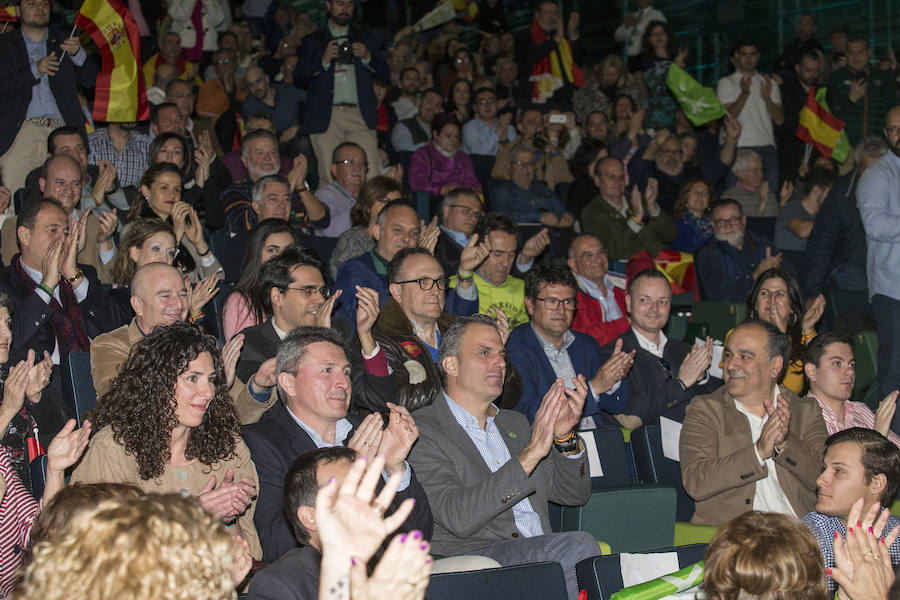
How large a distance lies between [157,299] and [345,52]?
13.7 ft

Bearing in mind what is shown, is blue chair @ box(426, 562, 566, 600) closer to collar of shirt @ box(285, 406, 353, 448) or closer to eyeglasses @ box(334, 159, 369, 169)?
collar of shirt @ box(285, 406, 353, 448)

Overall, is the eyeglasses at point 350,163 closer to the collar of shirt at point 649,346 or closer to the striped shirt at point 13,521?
the collar of shirt at point 649,346

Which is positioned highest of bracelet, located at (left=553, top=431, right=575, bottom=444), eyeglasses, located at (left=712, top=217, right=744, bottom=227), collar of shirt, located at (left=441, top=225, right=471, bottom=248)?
collar of shirt, located at (left=441, top=225, right=471, bottom=248)

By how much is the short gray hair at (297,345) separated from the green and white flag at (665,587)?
5.07 feet

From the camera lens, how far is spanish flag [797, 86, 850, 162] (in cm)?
877

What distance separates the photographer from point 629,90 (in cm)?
1009

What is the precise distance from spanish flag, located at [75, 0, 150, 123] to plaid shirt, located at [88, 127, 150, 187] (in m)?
0.14

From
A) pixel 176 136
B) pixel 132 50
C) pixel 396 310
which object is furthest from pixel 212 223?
pixel 396 310

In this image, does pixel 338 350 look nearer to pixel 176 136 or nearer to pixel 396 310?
pixel 396 310

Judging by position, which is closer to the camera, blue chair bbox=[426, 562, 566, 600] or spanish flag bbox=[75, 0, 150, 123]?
blue chair bbox=[426, 562, 566, 600]

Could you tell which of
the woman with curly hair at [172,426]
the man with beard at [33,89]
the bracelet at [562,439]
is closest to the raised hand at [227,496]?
the woman with curly hair at [172,426]

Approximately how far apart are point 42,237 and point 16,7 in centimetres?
267

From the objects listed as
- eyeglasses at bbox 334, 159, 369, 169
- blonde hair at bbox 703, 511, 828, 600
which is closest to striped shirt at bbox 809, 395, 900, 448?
blonde hair at bbox 703, 511, 828, 600

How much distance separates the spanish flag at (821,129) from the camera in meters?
8.77
